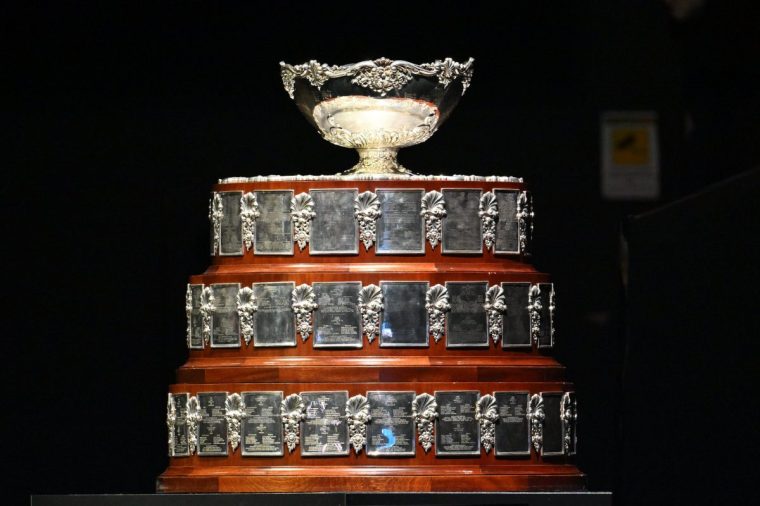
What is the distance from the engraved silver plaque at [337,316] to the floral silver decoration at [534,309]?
906 mm

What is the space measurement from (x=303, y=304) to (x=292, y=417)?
1.82ft

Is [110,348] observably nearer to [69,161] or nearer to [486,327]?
[69,161]

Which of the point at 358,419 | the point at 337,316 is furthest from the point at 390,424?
the point at 337,316

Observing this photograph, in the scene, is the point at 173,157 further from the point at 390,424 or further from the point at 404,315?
the point at 390,424

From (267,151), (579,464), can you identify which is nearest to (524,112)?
(267,151)

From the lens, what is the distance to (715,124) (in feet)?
5.80

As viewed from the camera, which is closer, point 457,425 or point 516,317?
point 457,425

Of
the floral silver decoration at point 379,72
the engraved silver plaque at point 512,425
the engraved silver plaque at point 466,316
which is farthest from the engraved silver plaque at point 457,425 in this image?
the floral silver decoration at point 379,72

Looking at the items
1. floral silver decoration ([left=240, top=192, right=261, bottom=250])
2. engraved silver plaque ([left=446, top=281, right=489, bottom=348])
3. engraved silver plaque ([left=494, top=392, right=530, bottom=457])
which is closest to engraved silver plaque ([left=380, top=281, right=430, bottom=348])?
engraved silver plaque ([left=446, top=281, right=489, bottom=348])

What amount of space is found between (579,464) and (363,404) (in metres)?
2.02

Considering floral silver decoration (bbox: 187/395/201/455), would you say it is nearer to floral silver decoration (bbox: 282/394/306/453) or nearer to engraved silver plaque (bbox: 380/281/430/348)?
floral silver decoration (bbox: 282/394/306/453)

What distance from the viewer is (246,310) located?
6730 millimetres

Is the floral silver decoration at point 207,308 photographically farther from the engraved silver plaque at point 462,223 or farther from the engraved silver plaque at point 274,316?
the engraved silver plaque at point 462,223

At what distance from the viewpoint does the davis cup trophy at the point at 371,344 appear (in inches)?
258
